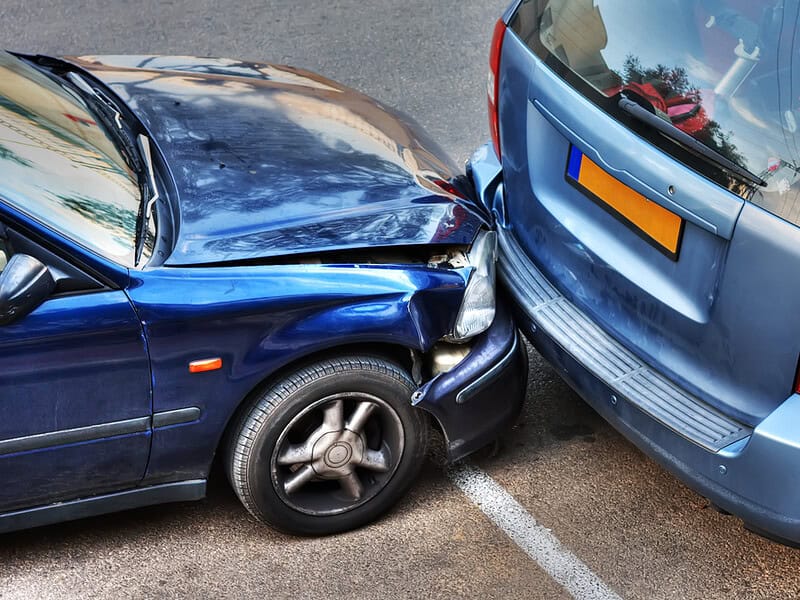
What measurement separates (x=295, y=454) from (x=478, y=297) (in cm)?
76

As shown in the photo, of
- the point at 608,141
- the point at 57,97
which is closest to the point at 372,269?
the point at 608,141

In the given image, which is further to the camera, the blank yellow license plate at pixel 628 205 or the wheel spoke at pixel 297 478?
the wheel spoke at pixel 297 478

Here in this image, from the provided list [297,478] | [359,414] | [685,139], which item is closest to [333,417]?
[359,414]

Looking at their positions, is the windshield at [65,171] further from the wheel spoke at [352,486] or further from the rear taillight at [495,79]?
the rear taillight at [495,79]

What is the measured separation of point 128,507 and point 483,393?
1.17m

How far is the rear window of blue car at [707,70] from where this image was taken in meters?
2.83

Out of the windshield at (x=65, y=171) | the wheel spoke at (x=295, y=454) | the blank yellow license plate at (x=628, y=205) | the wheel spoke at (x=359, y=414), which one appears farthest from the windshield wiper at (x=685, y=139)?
the windshield at (x=65, y=171)

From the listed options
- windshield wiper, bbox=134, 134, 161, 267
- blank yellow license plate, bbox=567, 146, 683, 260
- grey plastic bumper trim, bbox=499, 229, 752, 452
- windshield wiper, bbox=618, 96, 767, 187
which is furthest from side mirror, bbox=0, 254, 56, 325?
windshield wiper, bbox=618, 96, 767, 187

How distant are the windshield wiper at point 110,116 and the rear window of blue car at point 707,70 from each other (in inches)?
55.3

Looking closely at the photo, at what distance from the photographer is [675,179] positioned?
2.96 metres

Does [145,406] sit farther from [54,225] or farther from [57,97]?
[57,97]

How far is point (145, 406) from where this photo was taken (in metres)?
3.07

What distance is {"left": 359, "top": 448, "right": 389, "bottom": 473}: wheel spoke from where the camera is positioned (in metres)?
3.40

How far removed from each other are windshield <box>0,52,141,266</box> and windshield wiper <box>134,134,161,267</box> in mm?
21
